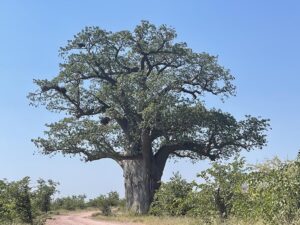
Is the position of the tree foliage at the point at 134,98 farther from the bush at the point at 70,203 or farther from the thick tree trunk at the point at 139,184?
the bush at the point at 70,203

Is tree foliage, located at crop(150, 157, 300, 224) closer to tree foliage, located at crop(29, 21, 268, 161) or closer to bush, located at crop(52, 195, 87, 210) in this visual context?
tree foliage, located at crop(29, 21, 268, 161)

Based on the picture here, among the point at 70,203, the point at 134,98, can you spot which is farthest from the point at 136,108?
the point at 70,203

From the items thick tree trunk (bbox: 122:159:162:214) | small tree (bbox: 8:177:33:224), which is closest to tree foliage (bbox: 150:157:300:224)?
small tree (bbox: 8:177:33:224)

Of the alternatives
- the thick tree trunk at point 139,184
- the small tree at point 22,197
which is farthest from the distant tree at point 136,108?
the small tree at point 22,197

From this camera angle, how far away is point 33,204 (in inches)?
689

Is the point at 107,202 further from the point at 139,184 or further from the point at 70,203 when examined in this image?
the point at 70,203

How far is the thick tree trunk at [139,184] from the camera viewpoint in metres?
30.2

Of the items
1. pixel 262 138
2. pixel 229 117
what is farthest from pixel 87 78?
pixel 262 138

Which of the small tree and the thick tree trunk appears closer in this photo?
the small tree

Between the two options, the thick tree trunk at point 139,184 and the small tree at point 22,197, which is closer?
the small tree at point 22,197

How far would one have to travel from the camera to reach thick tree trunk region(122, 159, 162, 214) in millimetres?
30156

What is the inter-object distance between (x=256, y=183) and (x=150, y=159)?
70.1ft

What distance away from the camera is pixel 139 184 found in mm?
30484

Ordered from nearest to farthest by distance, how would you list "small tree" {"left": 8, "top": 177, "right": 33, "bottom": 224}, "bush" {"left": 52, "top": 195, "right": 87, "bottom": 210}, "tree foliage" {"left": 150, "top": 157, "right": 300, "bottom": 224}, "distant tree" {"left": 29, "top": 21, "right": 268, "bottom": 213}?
"tree foliage" {"left": 150, "top": 157, "right": 300, "bottom": 224} < "small tree" {"left": 8, "top": 177, "right": 33, "bottom": 224} < "distant tree" {"left": 29, "top": 21, "right": 268, "bottom": 213} < "bush" {"left": 52, "top": 195, "right": 87, "bottom": 210}
